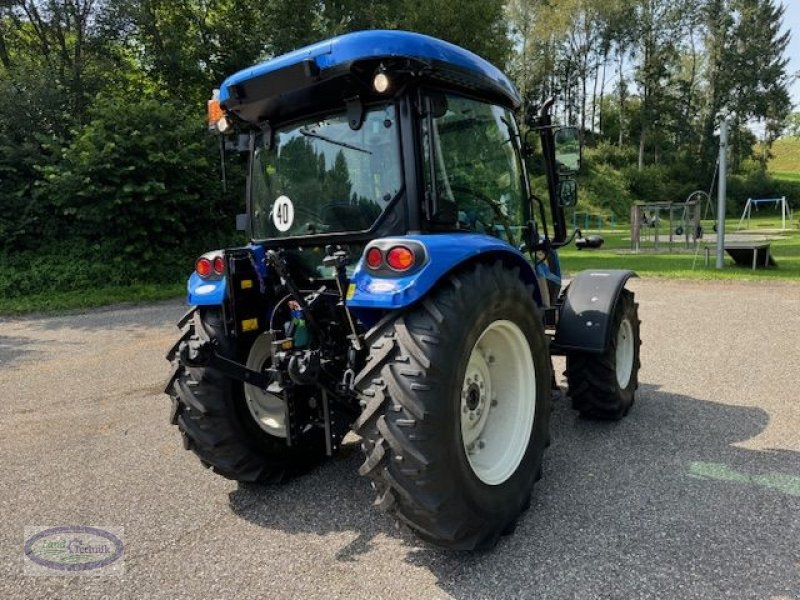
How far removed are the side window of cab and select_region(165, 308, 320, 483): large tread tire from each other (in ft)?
4.50

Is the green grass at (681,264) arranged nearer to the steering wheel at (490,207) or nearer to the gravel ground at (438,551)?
the gravel ground at (438,551)

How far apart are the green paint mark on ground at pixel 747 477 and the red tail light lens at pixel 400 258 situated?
2.21 meters

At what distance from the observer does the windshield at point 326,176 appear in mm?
2869

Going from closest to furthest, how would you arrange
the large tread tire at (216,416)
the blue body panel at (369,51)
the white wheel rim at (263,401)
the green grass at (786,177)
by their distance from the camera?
1. the blue body panel at (369,51)
2. the large tread tire at (216,416)
3. the white wheel rim at (263,401)
4. the green grass at (786,177)

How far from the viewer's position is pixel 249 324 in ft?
10.3

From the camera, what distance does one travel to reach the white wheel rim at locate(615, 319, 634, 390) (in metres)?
4.41

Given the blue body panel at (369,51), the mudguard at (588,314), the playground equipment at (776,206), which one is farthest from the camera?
the playground equipment at (776,206)

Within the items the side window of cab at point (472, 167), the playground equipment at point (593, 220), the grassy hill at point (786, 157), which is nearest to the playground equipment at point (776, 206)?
the playground equipment at point (593, 220)

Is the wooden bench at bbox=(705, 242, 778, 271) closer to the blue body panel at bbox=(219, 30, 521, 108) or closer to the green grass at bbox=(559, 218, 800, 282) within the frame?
the green grass at bbox=(559, 218, 800, 282)


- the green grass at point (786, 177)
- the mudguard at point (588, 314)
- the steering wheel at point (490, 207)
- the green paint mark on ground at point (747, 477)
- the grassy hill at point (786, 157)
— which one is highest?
the grassy hill at point (786, 157)

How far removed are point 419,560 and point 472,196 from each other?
1.89 m

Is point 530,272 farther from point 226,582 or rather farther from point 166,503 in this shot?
point 166,503

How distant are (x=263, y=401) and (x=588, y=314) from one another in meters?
2.23

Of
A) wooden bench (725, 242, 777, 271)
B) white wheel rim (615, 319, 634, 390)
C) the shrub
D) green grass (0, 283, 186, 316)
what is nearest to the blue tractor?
white wheel rim (615, 319, 634, 390)
